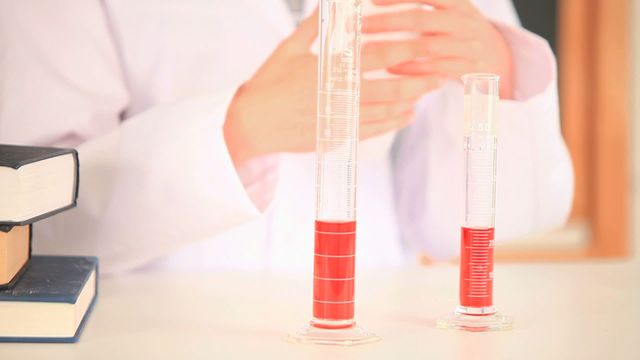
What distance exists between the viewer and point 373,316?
1.09 meters

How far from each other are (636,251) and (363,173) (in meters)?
0.76

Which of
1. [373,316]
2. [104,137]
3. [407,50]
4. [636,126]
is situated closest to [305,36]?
[407,50]

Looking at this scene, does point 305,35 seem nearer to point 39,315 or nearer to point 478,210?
point 478,210

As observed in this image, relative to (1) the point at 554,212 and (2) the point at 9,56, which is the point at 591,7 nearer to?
(1) the point at 554,212

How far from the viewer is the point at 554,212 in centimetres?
150

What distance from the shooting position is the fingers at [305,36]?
51.4 inches

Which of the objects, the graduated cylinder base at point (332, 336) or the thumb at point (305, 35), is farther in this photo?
the thumb at point (305, 35)

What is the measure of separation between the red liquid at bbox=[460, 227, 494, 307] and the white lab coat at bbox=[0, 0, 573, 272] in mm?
388

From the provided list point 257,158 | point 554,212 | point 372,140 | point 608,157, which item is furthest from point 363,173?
point 608,157

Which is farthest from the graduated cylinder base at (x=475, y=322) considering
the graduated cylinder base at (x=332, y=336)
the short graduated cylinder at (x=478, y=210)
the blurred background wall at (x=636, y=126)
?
the blurred background wall at (x=636, y=126)

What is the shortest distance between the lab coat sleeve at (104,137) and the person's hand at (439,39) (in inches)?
9.9

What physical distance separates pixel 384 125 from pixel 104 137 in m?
0.40

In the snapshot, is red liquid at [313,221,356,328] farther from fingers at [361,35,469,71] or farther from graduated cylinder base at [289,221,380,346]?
fingers at [361,35,469,71]

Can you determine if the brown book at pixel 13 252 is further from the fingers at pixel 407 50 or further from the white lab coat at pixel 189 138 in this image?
the fingers at pixel 407 50
